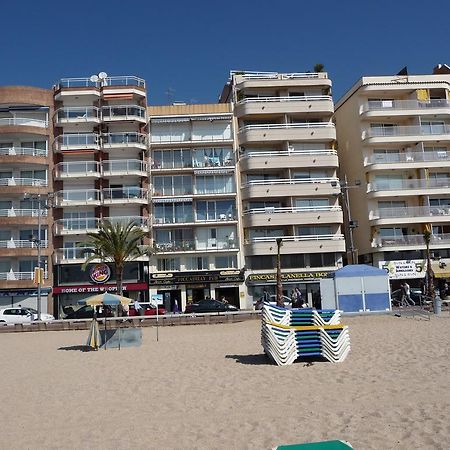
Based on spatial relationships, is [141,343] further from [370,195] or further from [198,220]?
[370,195]

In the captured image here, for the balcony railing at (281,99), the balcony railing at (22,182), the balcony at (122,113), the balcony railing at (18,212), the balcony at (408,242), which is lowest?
the balcony at (408,242)

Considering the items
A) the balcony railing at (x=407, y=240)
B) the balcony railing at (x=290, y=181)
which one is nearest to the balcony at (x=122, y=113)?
the balcony railing at (x=290, y=181)

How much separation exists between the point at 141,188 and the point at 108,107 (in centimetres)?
822

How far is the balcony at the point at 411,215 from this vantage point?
49406mm

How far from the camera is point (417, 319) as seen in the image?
86.0ft

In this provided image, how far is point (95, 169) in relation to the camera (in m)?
51.1

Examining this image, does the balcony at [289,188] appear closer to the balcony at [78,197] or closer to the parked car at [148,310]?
the balcony at [78,197]

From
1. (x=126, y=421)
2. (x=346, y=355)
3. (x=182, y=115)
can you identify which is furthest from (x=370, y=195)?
(x=126, y=421)

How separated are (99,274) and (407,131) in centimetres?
3155

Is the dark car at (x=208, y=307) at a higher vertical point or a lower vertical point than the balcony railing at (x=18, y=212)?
lower

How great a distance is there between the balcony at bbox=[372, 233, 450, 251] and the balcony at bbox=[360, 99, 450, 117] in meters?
11.6

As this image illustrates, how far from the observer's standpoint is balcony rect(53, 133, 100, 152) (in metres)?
50.4

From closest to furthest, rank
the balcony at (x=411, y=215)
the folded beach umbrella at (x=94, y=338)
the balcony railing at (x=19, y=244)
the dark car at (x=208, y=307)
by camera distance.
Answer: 1. the folded beach umbrella at (x=94, y=338)
2. the dark car at (x=208, y=307)
3. the balcony railing at (x=19, y=244)
4. the balcony at (x=411, y=215)

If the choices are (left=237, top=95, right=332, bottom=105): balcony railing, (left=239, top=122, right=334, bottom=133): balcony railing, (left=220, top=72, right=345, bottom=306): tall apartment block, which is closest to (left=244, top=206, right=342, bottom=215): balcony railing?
(left=220, top=72, right=345, bottom=306): tall apartment block
